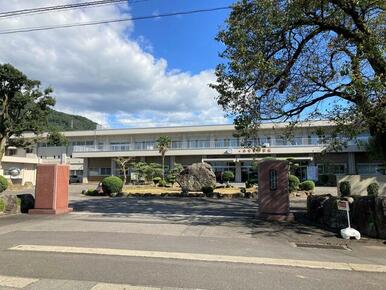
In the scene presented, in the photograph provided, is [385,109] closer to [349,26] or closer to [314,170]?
[349,26]

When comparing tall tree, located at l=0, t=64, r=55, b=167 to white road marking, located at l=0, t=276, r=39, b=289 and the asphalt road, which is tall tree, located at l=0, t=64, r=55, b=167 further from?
white road marking, located at l=0, t=276, r=39, b=289

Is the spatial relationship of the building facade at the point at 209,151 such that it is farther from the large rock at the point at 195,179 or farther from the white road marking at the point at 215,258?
the white road marking at the point at 215,258

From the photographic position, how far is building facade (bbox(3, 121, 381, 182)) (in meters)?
49.2

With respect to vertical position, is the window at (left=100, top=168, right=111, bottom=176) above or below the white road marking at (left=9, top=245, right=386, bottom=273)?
above

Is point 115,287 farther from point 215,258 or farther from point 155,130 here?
point 155,130

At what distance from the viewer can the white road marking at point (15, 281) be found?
19.6 ft

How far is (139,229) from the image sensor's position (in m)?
11.6

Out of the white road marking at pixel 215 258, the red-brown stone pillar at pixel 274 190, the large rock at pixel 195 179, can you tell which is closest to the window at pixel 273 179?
the red-brown stone pillar at pixel 274 190

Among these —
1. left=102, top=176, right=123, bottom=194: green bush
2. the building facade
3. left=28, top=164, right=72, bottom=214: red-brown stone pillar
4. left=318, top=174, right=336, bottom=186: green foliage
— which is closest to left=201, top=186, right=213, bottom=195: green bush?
left=102, top=176, right=123, bottom=194: green bush

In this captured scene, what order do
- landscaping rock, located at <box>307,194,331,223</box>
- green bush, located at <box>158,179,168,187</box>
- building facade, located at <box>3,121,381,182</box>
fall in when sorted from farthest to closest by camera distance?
building facade, located at <box>3,121,381,182</box>, green bush, located at <box>158,179,168,187</box>, landscaping rock, located at <box>307,194,331,223</box>

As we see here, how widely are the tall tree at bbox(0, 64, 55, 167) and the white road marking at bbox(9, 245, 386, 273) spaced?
2363cm

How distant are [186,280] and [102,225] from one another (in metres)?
6.71

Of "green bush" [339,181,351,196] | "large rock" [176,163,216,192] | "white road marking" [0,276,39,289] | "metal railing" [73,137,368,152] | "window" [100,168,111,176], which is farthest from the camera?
"window" [100,168,111,176]

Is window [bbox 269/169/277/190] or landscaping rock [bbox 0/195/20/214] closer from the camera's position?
window [bbox 269/169/277/190]
